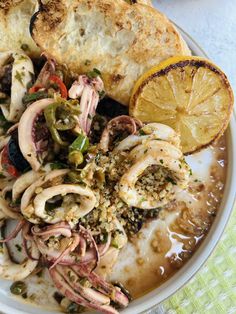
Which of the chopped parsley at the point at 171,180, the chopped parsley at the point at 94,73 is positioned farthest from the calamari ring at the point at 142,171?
the chopped parsley at the point at 94,73

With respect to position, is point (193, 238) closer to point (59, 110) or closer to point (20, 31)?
point (59, 110)

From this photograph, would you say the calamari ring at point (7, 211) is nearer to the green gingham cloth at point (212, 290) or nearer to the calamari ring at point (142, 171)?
the calamari ring at point (142, 171)

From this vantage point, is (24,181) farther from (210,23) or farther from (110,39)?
(210,23)

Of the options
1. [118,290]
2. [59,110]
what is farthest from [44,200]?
[118,290]

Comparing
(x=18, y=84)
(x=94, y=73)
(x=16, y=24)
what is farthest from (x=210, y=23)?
(x=18, y=84)

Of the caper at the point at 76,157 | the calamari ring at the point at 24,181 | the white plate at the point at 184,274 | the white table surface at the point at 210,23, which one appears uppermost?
the white table surface at the point at 210,23
